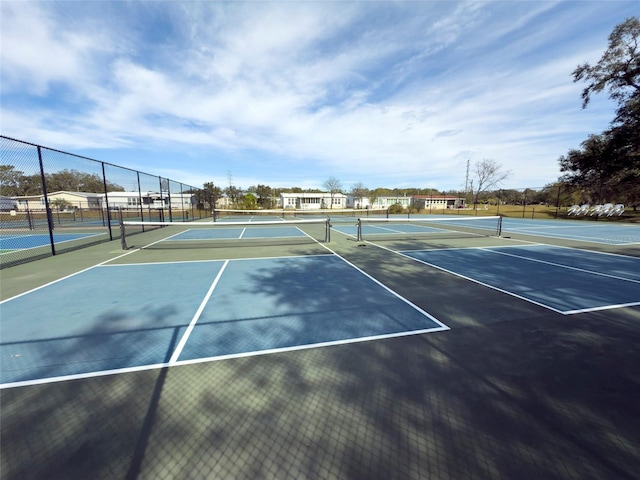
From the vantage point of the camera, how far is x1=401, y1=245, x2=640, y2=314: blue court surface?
5047 mm

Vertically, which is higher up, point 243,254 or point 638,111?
point 638,111

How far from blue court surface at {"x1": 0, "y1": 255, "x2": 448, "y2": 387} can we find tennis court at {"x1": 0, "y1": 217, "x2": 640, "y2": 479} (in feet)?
0.12

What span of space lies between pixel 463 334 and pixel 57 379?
4.86 m

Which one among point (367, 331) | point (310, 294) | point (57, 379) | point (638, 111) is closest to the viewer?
point (57, 379)

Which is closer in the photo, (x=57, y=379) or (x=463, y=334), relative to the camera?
(x=57, y=379)

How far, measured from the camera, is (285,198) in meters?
58.2

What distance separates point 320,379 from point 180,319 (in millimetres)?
2617

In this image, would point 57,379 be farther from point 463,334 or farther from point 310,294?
point 463,334

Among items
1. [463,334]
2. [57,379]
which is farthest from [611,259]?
[57,379]

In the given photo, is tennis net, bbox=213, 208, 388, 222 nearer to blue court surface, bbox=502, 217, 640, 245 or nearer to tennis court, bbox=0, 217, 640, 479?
blue court surface, bbox=502, 217, 640, 245

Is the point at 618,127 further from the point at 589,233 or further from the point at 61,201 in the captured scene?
the point at 61,201

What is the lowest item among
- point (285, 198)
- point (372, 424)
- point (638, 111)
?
point (372, 424)

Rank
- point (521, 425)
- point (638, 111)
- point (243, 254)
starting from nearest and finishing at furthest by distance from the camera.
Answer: point (521, 425)
point (243, 254)
point (638, 111)

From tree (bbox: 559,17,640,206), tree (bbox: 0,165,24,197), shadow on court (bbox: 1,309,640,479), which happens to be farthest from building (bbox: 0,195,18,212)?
tree (bbox: 559,17,640,206)
